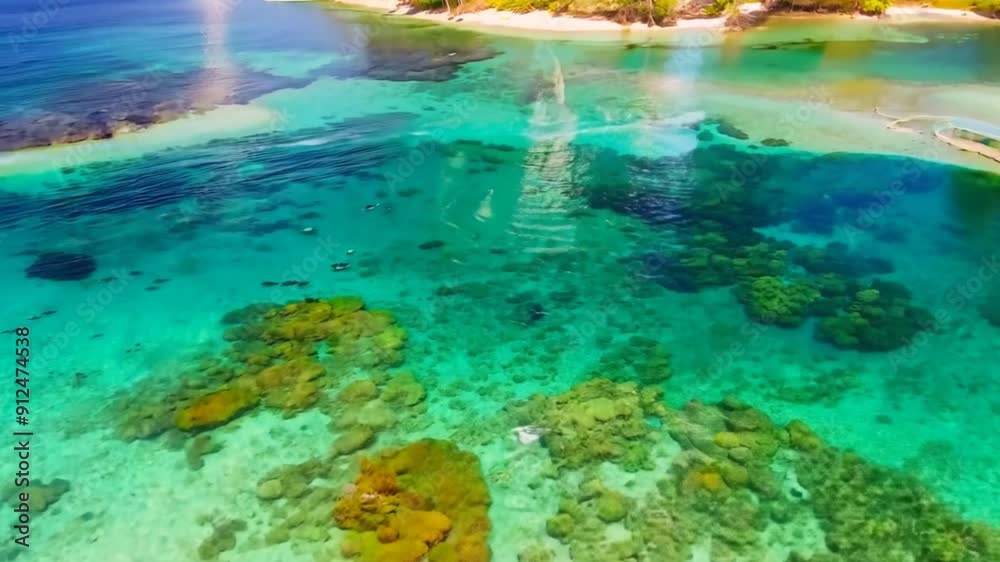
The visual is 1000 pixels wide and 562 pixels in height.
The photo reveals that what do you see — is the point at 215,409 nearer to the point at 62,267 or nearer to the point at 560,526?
the point at 560,526

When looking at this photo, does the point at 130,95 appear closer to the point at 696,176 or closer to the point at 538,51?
the point at 538,51

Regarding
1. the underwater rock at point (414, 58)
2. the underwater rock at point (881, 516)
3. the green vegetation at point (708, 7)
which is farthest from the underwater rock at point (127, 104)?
the underwater rock at point (881, 516)

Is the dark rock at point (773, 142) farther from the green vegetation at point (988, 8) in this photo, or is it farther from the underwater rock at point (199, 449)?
the green vegetation at point (988, 8)

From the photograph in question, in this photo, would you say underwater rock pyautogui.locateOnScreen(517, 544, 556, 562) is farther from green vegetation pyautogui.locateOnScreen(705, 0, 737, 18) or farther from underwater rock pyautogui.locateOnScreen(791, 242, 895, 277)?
green vegetation pyautogui.locateOnScreen(705, 0, 737, 18)

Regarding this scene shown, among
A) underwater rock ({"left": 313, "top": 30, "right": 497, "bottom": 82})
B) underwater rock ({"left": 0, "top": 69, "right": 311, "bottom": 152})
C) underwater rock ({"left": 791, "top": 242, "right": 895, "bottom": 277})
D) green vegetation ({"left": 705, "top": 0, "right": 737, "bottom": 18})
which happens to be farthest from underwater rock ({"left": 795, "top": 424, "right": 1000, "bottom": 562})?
green vegetation ({"left": 705, "top": 0, "right": 737, "bottom": 18})

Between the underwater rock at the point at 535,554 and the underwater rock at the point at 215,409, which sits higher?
the underwater rock at the point at 215,409

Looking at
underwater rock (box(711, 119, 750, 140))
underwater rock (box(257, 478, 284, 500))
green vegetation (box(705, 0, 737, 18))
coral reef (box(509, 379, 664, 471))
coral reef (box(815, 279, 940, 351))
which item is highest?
green vegetation (box(705, 0, 737, 18))

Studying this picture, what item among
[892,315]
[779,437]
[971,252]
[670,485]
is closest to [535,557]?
[670,485]

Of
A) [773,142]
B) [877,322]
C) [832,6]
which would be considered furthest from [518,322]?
[832,6]
